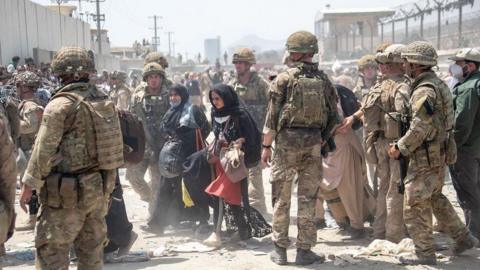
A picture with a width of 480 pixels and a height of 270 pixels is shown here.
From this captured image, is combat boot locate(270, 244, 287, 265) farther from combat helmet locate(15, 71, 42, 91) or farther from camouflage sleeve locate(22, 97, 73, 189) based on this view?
combat helmet locate(15, 71, 42, 91)

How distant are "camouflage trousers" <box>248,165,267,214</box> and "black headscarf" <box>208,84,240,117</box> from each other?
1.76m

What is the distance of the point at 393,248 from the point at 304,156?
4.13 feet

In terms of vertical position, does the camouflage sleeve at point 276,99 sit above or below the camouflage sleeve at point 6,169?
above

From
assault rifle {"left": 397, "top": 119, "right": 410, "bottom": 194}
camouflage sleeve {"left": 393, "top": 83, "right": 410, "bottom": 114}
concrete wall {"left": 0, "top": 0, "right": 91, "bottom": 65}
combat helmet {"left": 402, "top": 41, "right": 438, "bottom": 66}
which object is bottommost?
assault rifle {"left": 397, "top": 119, "right": 410, "bottom": 194}

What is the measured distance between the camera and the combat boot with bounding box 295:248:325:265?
5508mm

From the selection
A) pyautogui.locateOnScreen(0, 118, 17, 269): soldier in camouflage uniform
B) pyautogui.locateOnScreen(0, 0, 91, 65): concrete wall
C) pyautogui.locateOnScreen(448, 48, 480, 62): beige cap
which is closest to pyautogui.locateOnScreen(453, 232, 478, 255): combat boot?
pyautogui.locateOnScreen(448, 48, 480, 62): beige cap

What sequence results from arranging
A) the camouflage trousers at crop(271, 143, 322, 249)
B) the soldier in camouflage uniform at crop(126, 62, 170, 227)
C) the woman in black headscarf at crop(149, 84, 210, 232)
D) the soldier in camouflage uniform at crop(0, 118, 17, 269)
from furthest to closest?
the soldier in camouflage uniform at crop(126, 62, 170, 227), the woman in black headscarf at crop(149, 84, 210, 232), the camouflage trousers at crop(271, 143, 322, 249), the soldier in camouflage uniform at crop(0, 118, 17, 269)

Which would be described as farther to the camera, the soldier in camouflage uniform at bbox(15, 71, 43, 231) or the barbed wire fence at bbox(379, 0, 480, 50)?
the barbed wire fence at bbox(379, 0, 480, 50)

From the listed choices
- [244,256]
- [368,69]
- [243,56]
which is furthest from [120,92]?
[244,256]

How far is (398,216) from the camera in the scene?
589 centimetres

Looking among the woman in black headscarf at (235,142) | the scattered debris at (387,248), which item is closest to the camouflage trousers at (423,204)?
the scattered debris at (387,248)

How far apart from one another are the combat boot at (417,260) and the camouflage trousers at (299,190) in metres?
0.82

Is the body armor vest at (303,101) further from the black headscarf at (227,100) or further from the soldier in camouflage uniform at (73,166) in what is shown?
the soldier in camouflage uniform at (73,166)

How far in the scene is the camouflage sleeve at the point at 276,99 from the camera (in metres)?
5.45
